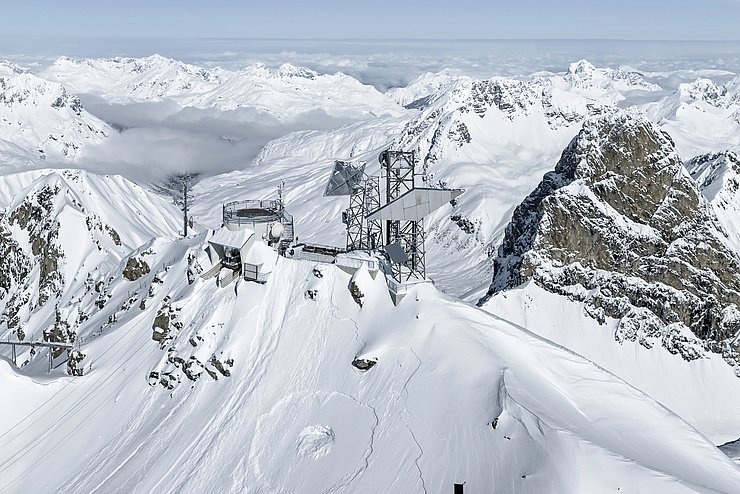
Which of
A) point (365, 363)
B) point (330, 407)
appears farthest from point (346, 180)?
point (330, 407)

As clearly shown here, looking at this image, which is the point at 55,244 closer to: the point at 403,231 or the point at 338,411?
the point at 403,231

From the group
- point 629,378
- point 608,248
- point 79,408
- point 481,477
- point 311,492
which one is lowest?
point 629,378

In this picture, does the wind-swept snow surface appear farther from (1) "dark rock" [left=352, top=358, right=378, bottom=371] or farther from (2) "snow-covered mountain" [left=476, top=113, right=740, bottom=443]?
(2) "snow-covered mountain" [left=476, top=113, right=740, bottom=443]

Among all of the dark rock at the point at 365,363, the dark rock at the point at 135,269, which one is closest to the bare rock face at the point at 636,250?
the dark rock at the point at 135,269

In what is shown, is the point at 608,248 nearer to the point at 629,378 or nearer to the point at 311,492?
the point at 629,378

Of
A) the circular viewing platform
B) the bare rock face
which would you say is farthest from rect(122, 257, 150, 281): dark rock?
the bare rock face

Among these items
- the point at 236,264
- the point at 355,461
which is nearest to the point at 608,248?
the point at 236,264
